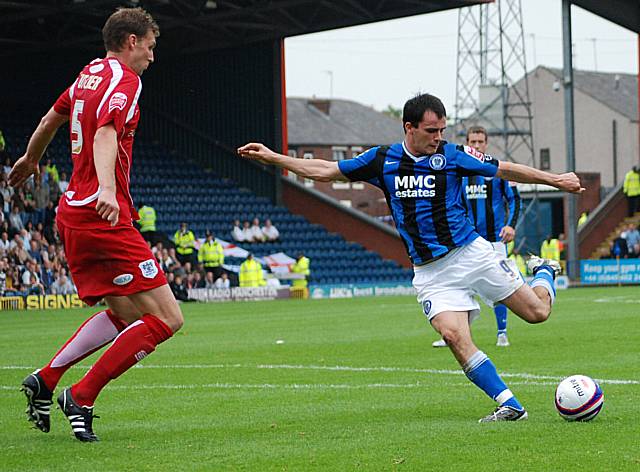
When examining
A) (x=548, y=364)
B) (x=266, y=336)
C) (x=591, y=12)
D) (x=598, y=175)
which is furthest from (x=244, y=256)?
(x=598, y=175)

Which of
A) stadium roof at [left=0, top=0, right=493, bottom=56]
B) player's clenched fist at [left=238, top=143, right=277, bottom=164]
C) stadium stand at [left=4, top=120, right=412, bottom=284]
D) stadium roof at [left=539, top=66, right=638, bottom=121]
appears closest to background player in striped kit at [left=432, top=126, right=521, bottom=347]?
player's clenched fist at [left=238, top=143, right=277, bottom=164]

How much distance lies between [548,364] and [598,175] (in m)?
56.7

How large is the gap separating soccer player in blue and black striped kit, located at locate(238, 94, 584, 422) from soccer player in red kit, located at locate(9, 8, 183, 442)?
105 centimetres

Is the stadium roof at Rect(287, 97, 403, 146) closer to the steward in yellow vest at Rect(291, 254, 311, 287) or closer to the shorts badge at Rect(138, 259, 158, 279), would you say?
the steward in yellow vest at Rect(291, 254, 311, 287)

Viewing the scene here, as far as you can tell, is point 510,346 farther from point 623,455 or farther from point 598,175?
point 598,175

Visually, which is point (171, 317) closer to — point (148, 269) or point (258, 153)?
point (148, 269)

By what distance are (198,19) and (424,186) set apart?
90.3 feet

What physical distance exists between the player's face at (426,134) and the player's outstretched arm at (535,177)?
44 cm

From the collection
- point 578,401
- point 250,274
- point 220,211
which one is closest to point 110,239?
point 578,401

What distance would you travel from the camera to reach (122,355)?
639cm

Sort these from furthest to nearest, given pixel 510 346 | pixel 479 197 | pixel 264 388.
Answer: pixel 510 346 < pixel 479 197 < pixel 264 388

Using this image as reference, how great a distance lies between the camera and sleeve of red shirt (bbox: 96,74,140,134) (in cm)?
625

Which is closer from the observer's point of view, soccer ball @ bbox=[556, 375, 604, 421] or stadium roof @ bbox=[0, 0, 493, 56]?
soccer ball @ bbox=[556, 375, 604, 421]

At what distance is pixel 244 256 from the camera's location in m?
34.2
